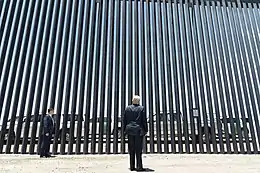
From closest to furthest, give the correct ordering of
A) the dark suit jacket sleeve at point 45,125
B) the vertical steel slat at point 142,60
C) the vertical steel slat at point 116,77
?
the dark suit jacket sleeve at point 45,125, the vertical steel slat at point 116,77, the vertical steel slat at point 142,60

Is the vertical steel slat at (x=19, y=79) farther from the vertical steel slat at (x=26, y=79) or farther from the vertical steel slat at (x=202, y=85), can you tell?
the vertical steel slat at (x=202, y=85)

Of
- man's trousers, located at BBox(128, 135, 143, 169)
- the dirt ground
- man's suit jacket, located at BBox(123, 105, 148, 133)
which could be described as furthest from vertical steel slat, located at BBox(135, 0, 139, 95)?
man's trousers, located at BBox(128, 135, 143, 169)

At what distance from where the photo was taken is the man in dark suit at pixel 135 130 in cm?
550

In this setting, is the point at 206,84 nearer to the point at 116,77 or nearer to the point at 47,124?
the point at 116,77

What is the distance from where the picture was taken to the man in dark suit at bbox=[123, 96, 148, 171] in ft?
18.0

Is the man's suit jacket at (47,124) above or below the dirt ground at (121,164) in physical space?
above

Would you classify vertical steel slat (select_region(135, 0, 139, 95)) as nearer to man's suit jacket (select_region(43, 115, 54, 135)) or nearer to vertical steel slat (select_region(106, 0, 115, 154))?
vertical steel slat (select_region(106, 0, 115, 154))

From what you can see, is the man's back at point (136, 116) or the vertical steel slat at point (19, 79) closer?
the man's back at point (136, 116)

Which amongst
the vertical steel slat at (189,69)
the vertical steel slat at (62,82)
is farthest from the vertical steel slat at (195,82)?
the vertical steel slat at (62,82)

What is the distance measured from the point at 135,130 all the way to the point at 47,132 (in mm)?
2926

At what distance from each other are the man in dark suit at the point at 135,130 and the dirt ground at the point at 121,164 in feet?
0.84

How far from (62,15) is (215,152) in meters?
5.16

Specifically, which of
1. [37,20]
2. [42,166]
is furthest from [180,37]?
[42,166]

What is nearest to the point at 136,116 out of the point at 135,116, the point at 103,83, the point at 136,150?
the point at 135,116
